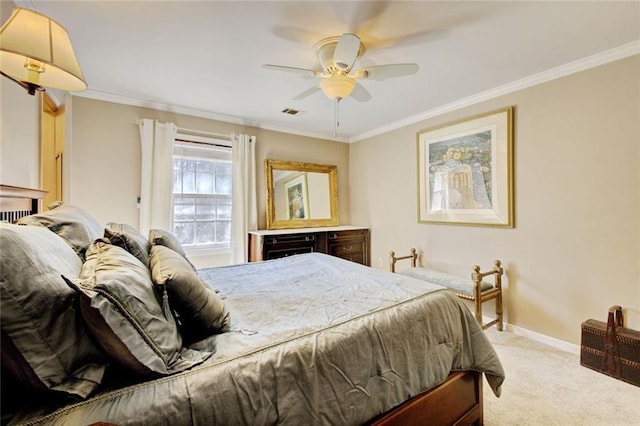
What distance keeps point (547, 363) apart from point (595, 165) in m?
1.67

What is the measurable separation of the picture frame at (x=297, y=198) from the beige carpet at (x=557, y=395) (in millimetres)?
2975

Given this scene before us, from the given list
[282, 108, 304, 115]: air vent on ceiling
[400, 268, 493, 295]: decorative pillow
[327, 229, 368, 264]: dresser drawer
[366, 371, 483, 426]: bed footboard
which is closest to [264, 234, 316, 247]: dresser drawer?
[327, 229, 368, 264]: dresser drawer

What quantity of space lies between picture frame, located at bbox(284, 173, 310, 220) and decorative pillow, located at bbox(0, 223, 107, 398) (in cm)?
342

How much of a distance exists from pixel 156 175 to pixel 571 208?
416 cm

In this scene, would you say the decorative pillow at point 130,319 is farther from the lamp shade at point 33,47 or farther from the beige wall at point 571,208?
the beige wall at point 571,208

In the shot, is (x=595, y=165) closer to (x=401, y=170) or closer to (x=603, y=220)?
(x=603, y=220)

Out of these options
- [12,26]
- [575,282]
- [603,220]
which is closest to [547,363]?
[575,282]

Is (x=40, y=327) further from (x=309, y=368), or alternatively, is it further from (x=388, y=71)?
(x=388, y=71)

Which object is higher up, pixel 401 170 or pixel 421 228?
pixel 401 170

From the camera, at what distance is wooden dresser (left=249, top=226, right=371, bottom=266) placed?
359 cm

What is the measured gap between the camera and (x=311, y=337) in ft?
3.69

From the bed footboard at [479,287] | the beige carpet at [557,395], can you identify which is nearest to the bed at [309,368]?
the beige carpet at [557,395]

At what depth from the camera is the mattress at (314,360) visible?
821 millimetres

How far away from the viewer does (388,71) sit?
198 centimetres
